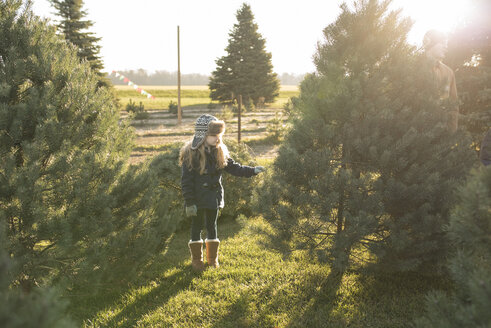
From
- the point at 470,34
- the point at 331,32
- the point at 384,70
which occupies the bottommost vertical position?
the point at 384,70

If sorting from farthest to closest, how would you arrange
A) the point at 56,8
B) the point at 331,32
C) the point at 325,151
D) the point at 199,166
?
the point at 56,8 < the point at 199,166 < the point at 331,32 < the point at 325,151

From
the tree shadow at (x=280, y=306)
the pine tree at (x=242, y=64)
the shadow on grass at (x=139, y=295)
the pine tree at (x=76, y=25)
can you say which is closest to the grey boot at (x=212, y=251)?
the shadow on grass at (x=139, y=295)

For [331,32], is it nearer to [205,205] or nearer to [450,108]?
[450,108]

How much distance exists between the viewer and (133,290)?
4.00 metres

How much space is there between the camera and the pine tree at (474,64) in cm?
846

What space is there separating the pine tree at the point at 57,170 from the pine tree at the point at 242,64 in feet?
121

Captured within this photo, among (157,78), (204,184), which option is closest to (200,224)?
(204,184)

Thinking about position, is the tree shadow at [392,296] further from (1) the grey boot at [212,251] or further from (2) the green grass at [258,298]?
(1) the grey boot at [212,251]

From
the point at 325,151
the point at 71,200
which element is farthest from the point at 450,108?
the point at 71,200

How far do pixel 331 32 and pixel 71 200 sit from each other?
11.2ft

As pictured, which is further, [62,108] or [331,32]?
[331,32]

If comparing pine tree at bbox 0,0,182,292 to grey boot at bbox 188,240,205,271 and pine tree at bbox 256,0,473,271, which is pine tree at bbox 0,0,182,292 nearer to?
grey boot at bbox 188,240,205,271

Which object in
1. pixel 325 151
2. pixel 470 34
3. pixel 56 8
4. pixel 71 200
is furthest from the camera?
pixel 56 8

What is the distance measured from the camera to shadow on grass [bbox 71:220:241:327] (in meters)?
3.46
